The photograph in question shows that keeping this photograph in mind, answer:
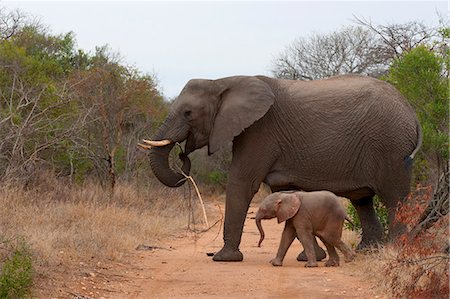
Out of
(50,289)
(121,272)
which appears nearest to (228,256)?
(121,272)

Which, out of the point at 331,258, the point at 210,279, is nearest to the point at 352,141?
the point at 331,258

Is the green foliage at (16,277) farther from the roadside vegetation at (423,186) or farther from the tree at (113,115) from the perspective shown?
the tree at (113,115)

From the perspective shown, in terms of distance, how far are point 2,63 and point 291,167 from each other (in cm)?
867

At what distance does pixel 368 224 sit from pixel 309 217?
1.82 meters

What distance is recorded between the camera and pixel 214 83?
1160 centimetres

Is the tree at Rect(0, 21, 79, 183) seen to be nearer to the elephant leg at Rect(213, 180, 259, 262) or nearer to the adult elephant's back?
the elephant leg at Rect(213, 180, 259, 262)

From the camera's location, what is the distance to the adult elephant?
11.2 meters

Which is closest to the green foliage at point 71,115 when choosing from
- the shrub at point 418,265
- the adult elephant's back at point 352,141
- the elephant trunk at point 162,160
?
the elephant trunk at point 162,160

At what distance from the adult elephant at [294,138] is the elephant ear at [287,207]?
0.79 m

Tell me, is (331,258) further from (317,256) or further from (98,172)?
(98,172)

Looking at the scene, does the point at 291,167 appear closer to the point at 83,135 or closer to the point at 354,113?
the point at 354,113

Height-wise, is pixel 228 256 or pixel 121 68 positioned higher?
pixel 121 68

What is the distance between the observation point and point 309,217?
34.3ft

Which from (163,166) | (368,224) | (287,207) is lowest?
(368,224)
